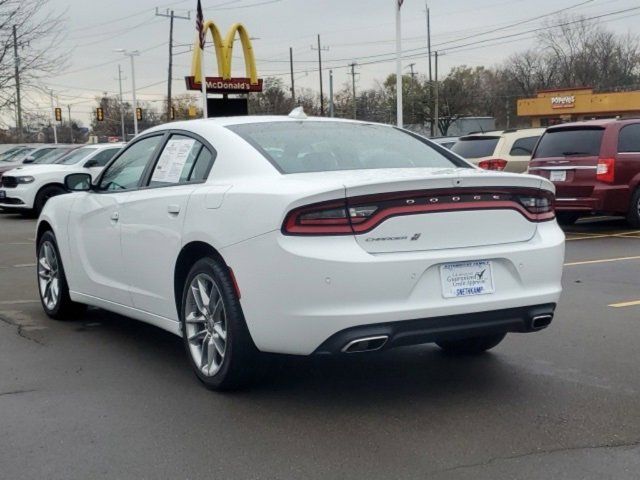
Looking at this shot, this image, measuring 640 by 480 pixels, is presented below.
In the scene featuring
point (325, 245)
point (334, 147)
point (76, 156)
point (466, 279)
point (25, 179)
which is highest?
point (76, 156)

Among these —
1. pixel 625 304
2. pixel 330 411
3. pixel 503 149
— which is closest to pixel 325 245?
pixel 330 411

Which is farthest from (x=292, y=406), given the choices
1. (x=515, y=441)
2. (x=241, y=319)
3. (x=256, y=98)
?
(x=256, y=98)

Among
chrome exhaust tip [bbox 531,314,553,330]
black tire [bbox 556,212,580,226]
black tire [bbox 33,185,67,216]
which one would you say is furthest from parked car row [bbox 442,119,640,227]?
black tire [bbox 33,185,67,216]

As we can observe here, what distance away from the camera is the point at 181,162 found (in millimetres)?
5250

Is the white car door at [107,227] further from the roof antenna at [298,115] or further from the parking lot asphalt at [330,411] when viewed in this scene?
the roof antenna at [298,115]

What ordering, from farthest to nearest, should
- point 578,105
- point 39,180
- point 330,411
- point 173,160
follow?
point 578,105 < point 39,180 < point 173,160 < point 330,411

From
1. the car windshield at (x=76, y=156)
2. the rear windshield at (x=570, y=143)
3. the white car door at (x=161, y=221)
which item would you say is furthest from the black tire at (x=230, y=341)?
the car windshield at (x=76, y=156)

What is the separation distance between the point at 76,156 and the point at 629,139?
1270 cm

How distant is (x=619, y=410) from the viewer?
426cm

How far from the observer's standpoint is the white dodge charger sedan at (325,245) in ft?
13.1

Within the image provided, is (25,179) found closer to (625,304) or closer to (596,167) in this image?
(596,167)

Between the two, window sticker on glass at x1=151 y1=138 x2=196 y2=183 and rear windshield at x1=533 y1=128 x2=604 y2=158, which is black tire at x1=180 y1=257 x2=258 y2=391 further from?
rear windshield at x1=533 y1=128 x2=604 y2=158

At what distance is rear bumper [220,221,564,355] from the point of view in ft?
12.9

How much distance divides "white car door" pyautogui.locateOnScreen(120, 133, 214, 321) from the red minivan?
8.52 m
